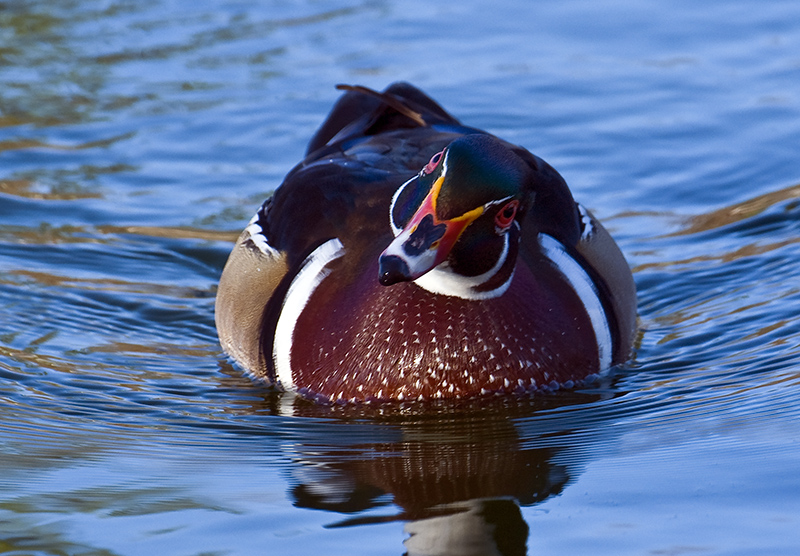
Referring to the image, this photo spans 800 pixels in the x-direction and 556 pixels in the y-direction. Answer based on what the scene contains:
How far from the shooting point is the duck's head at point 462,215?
4535 mm

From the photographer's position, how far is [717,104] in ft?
30.5

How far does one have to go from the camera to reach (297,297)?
17.9ft

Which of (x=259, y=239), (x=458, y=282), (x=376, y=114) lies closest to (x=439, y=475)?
(x=458, y=282)

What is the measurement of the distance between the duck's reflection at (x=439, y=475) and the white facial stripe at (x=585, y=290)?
66cm

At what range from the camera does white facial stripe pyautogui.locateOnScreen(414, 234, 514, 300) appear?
4.94 m

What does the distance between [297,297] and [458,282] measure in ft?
2.63

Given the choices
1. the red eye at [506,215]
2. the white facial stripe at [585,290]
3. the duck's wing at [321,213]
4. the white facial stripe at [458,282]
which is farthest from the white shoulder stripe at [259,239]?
the red eye at [506,215]

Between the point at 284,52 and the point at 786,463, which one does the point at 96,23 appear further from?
the point at 786,463

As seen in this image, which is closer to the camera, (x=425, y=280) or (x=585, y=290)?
(x=425, y=280)

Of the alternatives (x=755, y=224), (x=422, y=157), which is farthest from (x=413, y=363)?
(x=755, y=224)

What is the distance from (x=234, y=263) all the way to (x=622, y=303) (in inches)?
69.5

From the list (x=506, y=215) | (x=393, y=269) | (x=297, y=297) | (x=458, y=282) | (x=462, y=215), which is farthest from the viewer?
(x=297, y=297)

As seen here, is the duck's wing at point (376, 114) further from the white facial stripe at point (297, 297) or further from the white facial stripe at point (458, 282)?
the white facial stripe at point (458, 282)

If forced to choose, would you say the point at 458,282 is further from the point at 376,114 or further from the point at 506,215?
the point at 376,114
